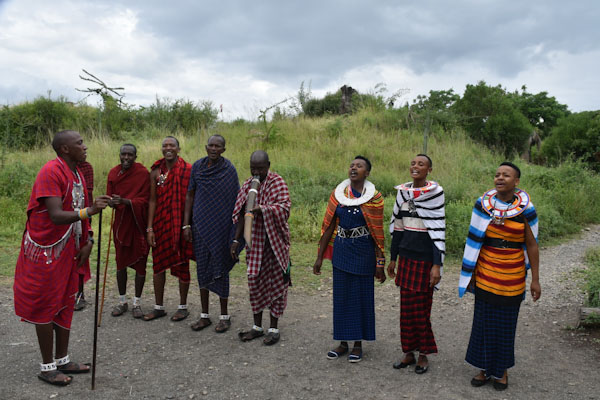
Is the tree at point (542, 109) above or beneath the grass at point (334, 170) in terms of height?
above

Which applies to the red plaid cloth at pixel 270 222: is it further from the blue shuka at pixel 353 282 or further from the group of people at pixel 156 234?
the blue shuka at pixel 353 282

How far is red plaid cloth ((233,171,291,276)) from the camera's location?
434 centimetres

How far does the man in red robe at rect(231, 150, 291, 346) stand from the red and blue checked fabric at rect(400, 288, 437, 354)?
117 centimetres

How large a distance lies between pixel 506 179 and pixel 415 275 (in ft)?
3.26

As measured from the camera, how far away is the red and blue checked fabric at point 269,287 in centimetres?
446

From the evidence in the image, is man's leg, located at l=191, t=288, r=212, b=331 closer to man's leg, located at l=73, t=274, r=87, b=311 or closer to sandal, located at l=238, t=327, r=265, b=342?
sandal, located at l=238, t=327, r=265, b=342

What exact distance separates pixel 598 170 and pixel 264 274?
13842mm

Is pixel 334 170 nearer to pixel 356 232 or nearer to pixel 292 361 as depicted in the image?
pixel 356 232

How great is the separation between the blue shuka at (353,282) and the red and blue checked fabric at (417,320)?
0.28 metres

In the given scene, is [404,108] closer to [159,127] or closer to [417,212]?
[159,127]

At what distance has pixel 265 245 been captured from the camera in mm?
4445

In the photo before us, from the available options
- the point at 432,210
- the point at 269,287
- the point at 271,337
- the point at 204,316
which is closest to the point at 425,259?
the point at 432,210

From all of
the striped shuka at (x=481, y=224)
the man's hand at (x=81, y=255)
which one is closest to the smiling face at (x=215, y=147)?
the man's hand at (x=81, y=255)

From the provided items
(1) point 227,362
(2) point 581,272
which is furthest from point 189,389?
(2) point 581,272
